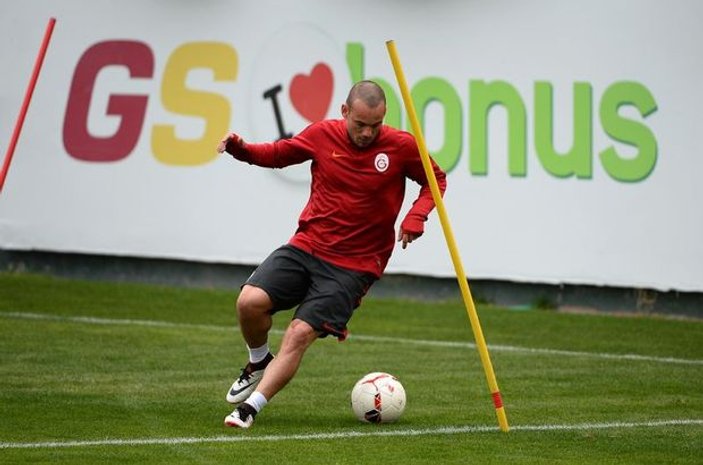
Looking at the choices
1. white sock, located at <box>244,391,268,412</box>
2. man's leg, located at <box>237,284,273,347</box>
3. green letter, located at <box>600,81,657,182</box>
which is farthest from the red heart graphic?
white sock, located at <box>244,391,268,412</box>

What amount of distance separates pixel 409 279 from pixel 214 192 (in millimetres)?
2591

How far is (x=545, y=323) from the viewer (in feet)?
55.7

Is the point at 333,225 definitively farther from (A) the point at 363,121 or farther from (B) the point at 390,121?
(B) the point at 390,121

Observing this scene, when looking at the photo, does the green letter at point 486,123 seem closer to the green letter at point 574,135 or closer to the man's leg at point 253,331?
the green letter at point 574,135

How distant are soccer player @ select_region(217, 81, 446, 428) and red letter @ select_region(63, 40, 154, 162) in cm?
992

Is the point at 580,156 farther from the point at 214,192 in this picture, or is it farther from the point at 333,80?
the point at 214,192

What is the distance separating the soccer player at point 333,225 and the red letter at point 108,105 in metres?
9.92

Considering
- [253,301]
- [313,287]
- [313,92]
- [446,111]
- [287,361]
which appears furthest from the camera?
[313,92]

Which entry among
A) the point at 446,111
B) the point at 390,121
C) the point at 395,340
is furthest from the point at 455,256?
the point at 390,121

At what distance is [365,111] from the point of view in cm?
966

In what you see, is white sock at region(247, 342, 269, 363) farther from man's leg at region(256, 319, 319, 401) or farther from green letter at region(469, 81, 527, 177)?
green letter at region(469, 81, 527, 177)

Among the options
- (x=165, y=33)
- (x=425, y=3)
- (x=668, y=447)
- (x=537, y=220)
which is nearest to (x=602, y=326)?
(x=537, y=220)

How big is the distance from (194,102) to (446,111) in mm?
3137

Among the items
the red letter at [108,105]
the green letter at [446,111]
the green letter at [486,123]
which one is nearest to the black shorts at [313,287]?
the green letter at [486,123]
